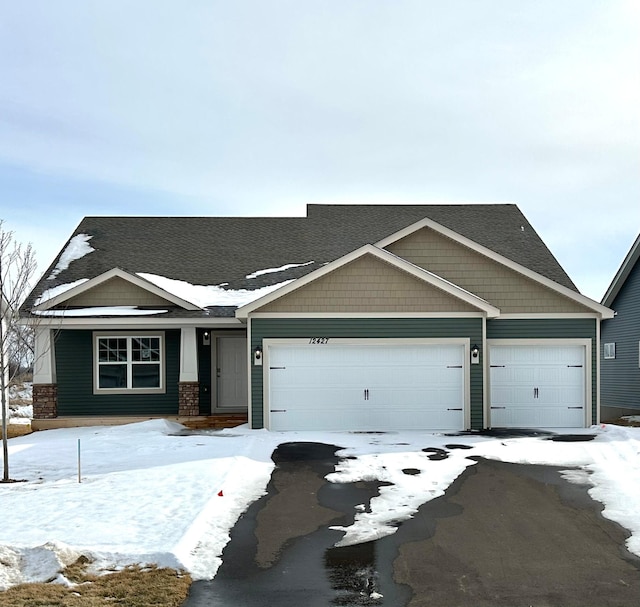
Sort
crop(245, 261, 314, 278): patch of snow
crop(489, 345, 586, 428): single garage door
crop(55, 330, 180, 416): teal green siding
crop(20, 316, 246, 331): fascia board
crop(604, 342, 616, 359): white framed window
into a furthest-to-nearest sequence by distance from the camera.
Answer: crop(604, 342, 616, 359): white framed window
crop(245, 261, 314, 278): patch of snow
crop(55, 330, 180, 416): teal green siding
crop(20, 316, 246, 331): fascia board
crop(489, 345, 586, 428): single garage door

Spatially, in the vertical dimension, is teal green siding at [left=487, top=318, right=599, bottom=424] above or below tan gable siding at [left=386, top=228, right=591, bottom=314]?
below

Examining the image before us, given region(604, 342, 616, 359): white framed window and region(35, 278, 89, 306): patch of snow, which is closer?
region(35, 278, 89, 306): patch of snow

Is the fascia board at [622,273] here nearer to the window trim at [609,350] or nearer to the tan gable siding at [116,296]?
the window trim at [609,350]

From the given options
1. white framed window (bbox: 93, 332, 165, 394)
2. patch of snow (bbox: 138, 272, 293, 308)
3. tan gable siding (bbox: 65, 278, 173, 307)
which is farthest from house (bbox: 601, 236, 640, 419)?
tan gable siding (bbox: 65, 278, 173, 307)

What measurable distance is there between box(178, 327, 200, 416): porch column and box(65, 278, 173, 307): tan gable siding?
49.2 inches

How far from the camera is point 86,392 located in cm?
1775

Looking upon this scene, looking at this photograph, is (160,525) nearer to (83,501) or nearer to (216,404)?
(83,501)

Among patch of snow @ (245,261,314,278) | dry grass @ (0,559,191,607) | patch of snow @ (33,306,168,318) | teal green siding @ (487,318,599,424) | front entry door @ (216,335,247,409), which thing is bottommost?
dry grass @ (0,559,191,607)

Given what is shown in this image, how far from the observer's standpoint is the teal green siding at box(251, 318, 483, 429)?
15.9 m

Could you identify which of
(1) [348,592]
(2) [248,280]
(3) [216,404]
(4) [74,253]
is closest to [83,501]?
(1) [348,592]

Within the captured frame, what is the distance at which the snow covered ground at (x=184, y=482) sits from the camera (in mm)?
7016

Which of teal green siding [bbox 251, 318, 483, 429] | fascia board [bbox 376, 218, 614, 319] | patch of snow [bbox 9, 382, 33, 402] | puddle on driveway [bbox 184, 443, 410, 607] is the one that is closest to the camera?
puddle on driveway [bbox 184, 443, 410, 607]

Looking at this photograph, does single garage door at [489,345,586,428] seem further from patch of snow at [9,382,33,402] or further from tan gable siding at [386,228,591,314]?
patch of snow at [9,382,33,402]

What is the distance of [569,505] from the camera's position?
9133 mm
